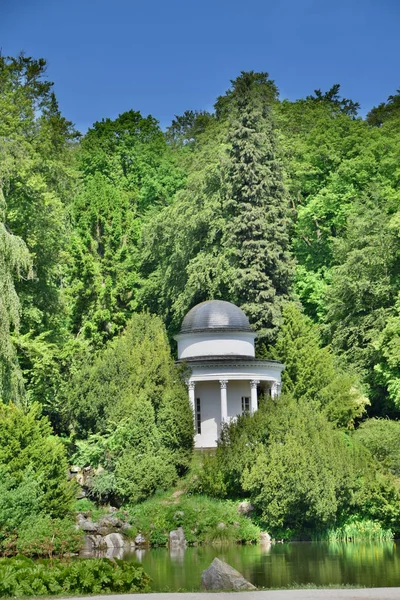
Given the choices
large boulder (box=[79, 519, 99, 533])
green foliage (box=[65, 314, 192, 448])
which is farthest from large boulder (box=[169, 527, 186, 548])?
green foliage (box=[65, 314, 192, 448])

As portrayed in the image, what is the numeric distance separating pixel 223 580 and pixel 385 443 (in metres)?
18.6

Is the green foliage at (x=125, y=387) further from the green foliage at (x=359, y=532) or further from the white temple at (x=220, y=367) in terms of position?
the green foliage at (x=359, y=532)

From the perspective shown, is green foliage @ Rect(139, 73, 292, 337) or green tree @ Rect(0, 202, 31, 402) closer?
green tree @ Rect(0, 202, 31, 402)

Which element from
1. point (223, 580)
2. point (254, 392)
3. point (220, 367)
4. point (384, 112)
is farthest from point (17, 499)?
point (384, 112)

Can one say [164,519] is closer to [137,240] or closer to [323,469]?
[323,469]

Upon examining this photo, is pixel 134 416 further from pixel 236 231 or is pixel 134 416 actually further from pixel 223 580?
pixel 223 580

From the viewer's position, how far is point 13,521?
2964 centimetres

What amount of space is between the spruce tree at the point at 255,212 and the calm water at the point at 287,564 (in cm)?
1756

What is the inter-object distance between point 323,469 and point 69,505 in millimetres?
8511

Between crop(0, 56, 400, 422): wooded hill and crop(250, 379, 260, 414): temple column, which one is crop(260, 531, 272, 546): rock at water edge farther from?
crop(0, 56, 400, 422): wooded hill

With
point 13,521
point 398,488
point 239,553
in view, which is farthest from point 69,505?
point 398,488

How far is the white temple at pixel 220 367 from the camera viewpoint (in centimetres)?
4241

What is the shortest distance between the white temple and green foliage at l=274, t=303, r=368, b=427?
0.95 metres

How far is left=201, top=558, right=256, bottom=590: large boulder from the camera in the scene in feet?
65.3
